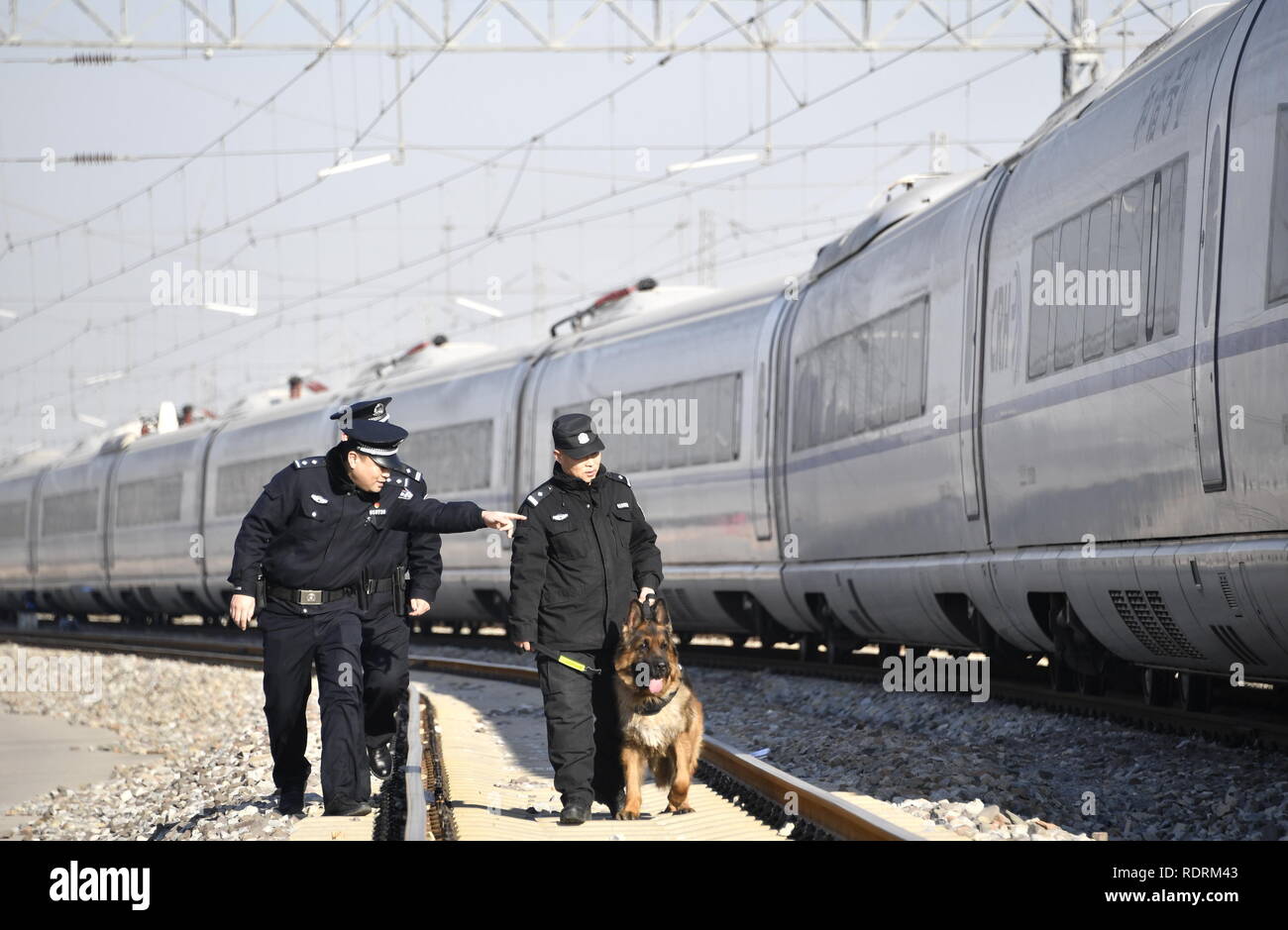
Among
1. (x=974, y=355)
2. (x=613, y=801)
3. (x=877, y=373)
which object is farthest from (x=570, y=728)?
(x=877, y=373)

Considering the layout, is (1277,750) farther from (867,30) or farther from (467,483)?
(467,483)

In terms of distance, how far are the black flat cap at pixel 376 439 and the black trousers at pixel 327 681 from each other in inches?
26.3

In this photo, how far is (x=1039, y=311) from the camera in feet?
31.6

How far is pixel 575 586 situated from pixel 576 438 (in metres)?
0.62

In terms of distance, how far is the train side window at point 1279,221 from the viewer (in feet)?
22.3

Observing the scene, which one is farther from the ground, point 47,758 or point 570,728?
point 570,728

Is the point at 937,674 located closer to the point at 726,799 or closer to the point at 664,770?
the point at 726,799

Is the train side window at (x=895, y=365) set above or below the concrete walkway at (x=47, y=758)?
above

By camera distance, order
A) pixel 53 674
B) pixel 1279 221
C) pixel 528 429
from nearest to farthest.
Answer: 1. pixel 1279 221
2. pixel 528 429
3. pixel 53 674

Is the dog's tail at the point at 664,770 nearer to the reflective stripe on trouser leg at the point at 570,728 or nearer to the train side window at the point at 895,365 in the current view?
the reflective stripe on trouser leg at the point at 570,728

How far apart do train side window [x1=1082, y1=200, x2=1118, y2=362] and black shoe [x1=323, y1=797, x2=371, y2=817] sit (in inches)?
162

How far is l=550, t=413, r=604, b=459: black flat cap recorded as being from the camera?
728 cm

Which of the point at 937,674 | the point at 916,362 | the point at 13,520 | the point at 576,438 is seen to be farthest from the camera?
the point at 13,520

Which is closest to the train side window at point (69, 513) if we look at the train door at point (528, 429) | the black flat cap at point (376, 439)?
the train door at point (528, 429)
